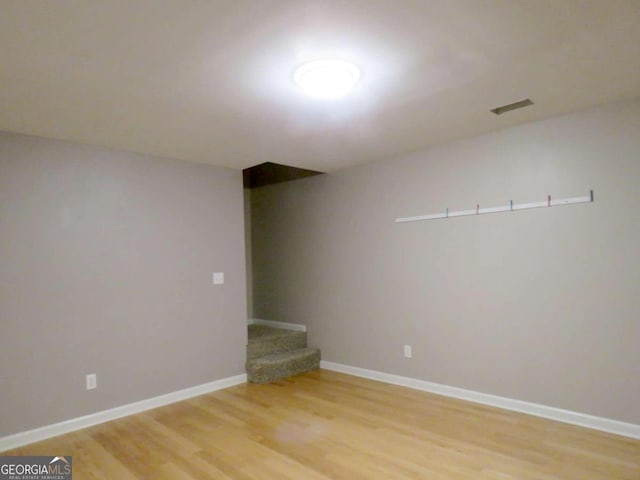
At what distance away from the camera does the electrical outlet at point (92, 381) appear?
10.7ft

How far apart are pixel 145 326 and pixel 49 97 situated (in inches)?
80.0

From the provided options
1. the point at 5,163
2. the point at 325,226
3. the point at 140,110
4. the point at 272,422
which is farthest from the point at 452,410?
the point at 5,163

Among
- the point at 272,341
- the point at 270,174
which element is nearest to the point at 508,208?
the point at 272,341

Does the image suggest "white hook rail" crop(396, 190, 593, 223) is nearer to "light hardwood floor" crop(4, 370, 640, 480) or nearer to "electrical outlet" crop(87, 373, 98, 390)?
"light hardwood floor" crop(4, 370, 640, 480)

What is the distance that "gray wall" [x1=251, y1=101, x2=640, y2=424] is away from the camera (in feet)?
9.30

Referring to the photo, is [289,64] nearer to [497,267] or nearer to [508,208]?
[508,208]

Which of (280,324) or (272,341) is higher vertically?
(280,324)

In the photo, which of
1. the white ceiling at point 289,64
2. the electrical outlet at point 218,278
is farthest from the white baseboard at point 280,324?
the white ceiling at point 289,64

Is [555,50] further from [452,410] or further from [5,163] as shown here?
[5,163]

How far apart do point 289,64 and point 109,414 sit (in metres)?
3.09

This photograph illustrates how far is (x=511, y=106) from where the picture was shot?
9.45 ft

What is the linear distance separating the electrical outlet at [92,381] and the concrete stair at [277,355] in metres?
1.49

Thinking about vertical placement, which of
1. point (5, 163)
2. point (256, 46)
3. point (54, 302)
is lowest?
point (54, 302)

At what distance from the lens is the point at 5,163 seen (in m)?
2.96
